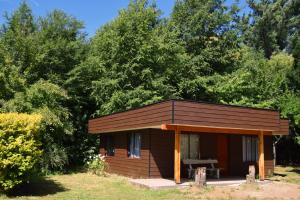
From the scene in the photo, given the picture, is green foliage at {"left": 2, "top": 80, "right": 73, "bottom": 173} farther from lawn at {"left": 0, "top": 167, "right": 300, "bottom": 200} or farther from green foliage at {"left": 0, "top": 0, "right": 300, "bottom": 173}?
lawn at {"left": 0, "top": 167, "right": 300, "bottom": 200}

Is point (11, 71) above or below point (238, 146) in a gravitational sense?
above

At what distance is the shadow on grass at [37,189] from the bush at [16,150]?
2.09 ft

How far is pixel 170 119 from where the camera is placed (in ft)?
45.9

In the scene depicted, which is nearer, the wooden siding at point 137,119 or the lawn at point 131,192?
the lawn at point 131,192

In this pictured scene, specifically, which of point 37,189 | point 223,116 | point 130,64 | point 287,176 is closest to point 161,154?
point 223,116

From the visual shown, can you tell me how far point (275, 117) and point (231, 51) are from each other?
13.0 meters

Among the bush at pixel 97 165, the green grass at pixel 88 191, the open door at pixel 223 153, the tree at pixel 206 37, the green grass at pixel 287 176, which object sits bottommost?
the green grass at pixel 287 176

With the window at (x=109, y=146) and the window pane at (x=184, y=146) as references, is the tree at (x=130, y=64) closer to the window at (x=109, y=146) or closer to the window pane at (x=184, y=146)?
the window at (x=109, y=146)

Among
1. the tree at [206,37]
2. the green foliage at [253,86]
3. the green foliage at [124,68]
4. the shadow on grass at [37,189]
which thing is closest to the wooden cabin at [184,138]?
the green foliage at [124,68]

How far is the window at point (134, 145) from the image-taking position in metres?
18.2

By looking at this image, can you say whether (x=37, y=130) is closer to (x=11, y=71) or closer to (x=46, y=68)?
(x=11, y=71)

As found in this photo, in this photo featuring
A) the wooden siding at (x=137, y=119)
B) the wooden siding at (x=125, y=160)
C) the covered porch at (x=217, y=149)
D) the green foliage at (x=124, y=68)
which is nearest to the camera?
the wooden siding at (x=137, y=119)

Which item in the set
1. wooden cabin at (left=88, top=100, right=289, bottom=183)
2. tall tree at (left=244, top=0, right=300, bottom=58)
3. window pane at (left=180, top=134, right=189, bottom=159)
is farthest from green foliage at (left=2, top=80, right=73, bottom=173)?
Answer: tall tree at (left=244, top=0, right=300, bottom=58)

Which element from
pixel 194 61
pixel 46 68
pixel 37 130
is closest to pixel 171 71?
pixel 194 61
